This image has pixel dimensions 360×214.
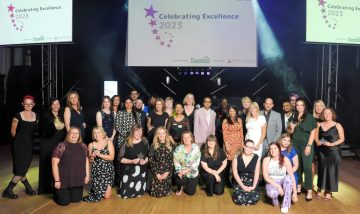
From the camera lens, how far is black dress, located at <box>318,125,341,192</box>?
4.09 metres

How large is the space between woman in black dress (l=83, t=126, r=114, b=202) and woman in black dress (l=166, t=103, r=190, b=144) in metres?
0.90

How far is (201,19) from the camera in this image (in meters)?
6.66

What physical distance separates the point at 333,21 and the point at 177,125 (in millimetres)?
3555

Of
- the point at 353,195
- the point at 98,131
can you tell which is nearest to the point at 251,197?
the point at 353,195

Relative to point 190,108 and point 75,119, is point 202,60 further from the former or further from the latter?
point 75,119

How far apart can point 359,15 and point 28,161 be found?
586cm

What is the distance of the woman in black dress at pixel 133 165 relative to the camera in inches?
162

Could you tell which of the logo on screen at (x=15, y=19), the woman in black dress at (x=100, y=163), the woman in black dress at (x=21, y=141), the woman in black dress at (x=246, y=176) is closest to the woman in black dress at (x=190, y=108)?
the woman in black dress at (x=246, y=176)

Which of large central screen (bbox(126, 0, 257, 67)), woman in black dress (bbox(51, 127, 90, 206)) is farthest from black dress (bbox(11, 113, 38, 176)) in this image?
large central screen (bbox(126, 0, 257, 67))

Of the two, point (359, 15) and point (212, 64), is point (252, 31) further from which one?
point (359, 15)

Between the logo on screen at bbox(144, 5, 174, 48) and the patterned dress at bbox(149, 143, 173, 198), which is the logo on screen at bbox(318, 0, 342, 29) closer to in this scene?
the logo on screen at bbox(144, 5, 174, 48)

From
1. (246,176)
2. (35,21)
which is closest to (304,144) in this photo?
(246,176)

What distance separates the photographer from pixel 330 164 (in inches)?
162

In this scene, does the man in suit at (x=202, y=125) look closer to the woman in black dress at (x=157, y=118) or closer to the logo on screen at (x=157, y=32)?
the woman in black dress at (x=157, y=118)
